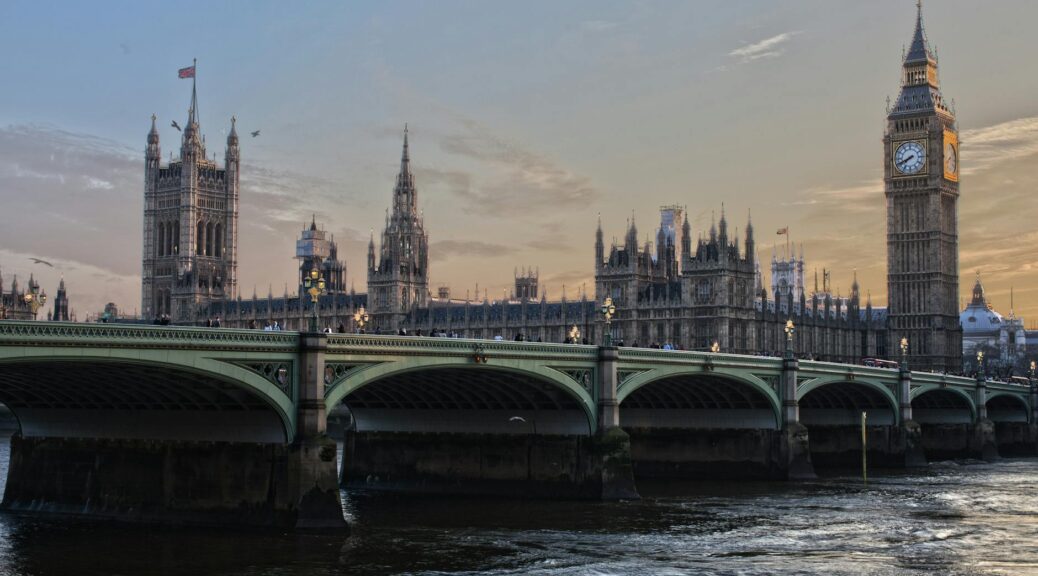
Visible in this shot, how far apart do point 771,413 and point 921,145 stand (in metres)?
101

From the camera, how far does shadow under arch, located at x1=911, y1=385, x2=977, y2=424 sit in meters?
122

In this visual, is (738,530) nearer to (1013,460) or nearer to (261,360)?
(261,360)

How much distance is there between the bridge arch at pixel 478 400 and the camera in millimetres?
67375

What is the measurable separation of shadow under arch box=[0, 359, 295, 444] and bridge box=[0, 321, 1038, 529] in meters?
0.10

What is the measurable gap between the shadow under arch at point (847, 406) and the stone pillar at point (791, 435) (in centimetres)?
1459

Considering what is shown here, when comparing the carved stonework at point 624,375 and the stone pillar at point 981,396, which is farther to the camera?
the stone pillar at point 981,396

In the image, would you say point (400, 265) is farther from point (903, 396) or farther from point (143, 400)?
point (143, 400)

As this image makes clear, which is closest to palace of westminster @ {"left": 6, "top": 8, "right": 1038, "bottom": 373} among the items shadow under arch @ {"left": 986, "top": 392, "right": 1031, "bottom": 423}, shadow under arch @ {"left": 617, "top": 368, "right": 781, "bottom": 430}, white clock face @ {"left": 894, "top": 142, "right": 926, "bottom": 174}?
white clock face @ {"left": 894, "top": 142, "right": 926, "bottom": 174}

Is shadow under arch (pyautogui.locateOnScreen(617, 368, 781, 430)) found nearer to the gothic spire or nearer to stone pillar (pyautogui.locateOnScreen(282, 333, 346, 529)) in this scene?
stone pillar (pyautogui.locateOnScreen(282, 333, 346, 529))

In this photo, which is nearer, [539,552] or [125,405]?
[539,552]

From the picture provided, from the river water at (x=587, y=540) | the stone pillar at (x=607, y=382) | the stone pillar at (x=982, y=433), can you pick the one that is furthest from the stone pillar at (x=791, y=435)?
the stone pillar at (x=982, y=433)

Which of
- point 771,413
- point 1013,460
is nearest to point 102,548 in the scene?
point 771,413

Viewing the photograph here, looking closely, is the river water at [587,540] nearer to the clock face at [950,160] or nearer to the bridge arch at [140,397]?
the bridge arch at [140,397]

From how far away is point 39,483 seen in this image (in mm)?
62688
